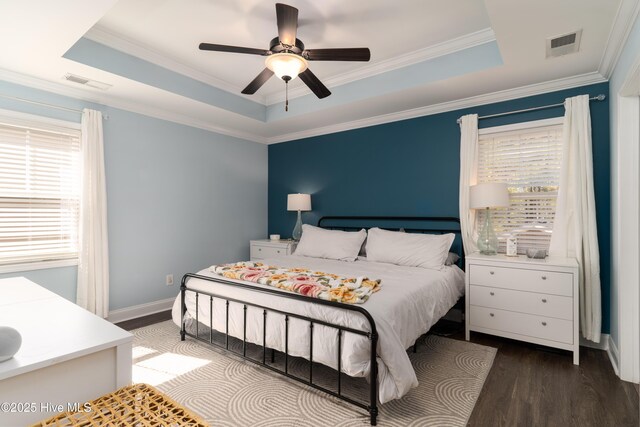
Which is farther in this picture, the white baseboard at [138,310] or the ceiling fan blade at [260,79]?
the white baseboard at [138,310]

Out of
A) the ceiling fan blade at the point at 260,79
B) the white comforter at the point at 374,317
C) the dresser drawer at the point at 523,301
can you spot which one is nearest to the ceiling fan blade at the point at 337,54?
the ceiling fan blade at the point at 260,79

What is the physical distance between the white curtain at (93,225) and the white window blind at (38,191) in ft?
0.38

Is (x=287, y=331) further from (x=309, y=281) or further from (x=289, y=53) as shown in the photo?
(x=289, y=53)

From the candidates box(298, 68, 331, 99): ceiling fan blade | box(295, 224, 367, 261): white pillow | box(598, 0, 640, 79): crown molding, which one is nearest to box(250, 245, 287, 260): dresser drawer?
box(295, 224, 367, 261): white pillow

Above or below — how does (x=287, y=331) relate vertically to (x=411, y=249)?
below

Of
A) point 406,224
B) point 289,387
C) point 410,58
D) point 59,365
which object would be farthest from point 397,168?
point 59,365

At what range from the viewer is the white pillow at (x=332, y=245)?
3750 millimetres

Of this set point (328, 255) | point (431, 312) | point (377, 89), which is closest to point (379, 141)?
point (377, 89)

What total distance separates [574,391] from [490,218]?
163 centimetres

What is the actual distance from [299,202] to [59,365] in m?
3.70

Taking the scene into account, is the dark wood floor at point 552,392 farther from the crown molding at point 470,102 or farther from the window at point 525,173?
the crown molding at point 470,102

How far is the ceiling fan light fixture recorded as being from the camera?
225cm

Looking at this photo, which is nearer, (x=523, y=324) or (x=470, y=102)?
(x=523, y=324)

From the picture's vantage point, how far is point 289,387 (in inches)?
90.1
